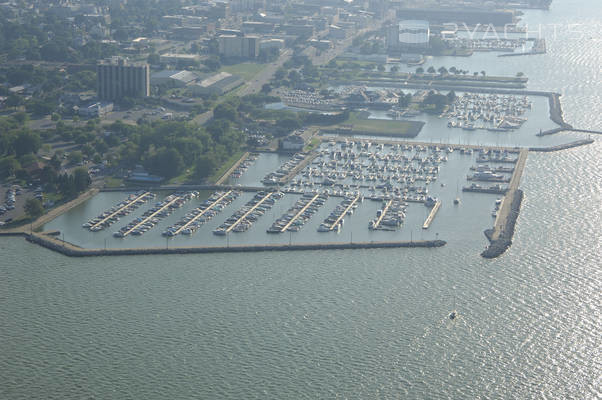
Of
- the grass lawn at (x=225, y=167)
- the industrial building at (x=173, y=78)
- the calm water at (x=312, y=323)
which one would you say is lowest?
the calm water at (x=312, y=323)

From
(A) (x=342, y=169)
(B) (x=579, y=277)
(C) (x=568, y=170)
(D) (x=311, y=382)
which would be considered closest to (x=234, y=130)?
(A) (x=342, y=169)

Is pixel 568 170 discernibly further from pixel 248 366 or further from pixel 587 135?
pixel 248 366

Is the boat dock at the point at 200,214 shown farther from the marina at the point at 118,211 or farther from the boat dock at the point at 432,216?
the boat dock at the point at 432,216

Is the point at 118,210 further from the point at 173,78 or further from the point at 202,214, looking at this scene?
the point at 173,78

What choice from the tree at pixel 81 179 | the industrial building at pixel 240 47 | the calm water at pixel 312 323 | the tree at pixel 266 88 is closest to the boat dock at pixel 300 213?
the calm water at pixel 312 323

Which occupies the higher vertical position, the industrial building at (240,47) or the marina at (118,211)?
the industrial building at (240,47)

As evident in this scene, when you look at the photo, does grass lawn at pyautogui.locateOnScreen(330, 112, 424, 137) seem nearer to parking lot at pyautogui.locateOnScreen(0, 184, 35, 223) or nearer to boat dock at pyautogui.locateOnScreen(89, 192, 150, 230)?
boat dock at pyautogui.locateOnScreen(89, 192, 150, 230)
